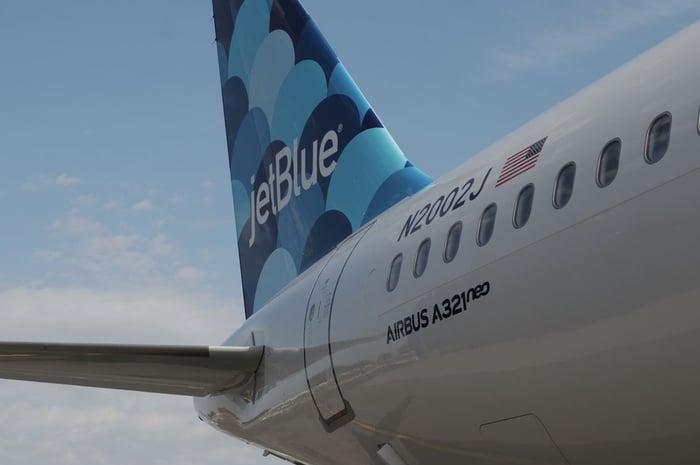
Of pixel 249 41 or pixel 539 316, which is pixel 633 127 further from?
pixel 249 41

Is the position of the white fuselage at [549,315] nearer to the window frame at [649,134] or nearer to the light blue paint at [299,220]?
the window frame at [649,134]

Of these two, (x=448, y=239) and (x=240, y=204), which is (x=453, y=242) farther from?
(x=240, y=204)

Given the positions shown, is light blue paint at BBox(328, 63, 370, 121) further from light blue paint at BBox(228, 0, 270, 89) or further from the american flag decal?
the american flag decal

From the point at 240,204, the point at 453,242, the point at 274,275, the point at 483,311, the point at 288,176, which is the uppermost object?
the point at 240,204

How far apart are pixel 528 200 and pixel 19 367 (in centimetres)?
438

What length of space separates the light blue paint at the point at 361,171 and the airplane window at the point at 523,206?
13.8 ft

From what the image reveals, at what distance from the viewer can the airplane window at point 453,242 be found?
21.5ft

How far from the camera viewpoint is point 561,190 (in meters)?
5.65

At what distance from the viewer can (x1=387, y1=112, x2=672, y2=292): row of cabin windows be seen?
5062 millimetres

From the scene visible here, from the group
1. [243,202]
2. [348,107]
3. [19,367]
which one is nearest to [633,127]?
[19,367]

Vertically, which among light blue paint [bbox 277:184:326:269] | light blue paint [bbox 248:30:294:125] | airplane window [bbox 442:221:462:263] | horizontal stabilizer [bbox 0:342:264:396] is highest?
light blue paint [bbox 248:30:294:125]

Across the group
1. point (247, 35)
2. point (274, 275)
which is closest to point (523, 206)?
point (274, 275)

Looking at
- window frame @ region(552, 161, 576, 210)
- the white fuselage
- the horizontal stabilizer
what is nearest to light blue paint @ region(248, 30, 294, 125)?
the horizontal stabilizer

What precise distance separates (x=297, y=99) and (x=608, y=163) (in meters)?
6.67
